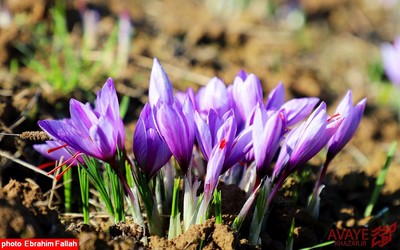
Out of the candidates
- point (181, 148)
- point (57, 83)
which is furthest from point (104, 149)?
point (57, 83)

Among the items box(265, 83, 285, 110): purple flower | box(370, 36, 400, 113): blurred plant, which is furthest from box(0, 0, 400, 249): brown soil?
box(265, 83, 285, 110): purple flower

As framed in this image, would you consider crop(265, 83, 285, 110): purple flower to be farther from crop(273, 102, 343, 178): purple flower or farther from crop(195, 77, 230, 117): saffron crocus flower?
crop(273, 102, 343, 178): purple flower

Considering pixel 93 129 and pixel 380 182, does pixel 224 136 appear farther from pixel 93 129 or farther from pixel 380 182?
pixel 380 182

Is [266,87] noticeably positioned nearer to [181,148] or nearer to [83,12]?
[83,12]

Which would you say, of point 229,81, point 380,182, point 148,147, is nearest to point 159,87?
point 148,147

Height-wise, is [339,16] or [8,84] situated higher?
[339,16]
